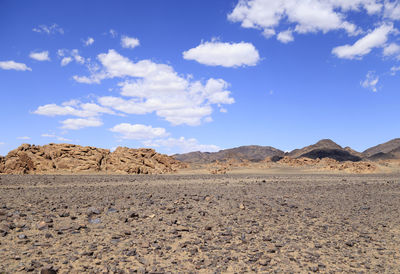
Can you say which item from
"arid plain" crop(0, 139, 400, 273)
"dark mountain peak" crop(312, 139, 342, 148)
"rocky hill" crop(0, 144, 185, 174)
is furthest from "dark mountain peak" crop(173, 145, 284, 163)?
"arid plain" crop(0, 139, 400, 273)

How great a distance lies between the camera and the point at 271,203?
11.0 meters

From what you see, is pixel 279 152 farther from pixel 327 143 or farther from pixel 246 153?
pixel 327 143

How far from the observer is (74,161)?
103ft

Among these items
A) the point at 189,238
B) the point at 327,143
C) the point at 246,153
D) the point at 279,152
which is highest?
the point at 327,143

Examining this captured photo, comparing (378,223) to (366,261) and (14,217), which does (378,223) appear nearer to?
(366,261)

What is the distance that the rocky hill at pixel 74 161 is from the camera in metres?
29.1

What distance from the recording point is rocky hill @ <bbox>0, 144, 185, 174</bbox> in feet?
95.6

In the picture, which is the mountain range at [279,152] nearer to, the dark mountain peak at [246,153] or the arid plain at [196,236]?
the dark mountain peak at [246,153]

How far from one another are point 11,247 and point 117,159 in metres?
28.5

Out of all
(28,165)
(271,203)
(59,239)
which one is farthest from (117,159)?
(59,239)

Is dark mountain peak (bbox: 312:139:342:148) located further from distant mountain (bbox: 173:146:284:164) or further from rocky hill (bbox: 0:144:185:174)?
rocky hill (bbox: 0:144:185:174)

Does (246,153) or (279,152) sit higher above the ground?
(246,153)

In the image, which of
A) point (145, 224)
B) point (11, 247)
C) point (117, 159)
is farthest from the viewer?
point (117, 159)

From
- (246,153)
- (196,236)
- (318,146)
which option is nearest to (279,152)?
(246,153)
